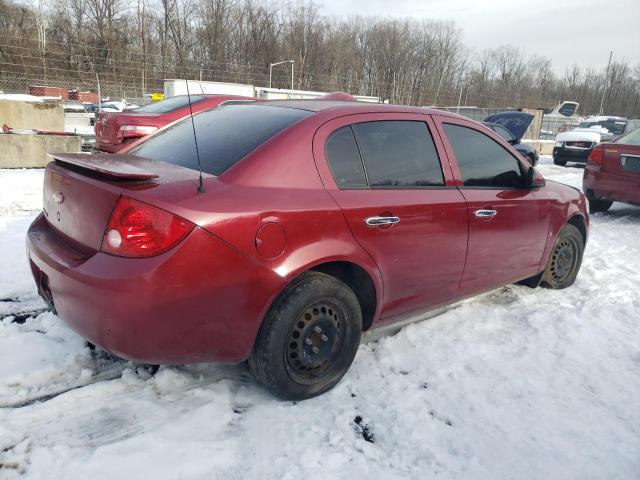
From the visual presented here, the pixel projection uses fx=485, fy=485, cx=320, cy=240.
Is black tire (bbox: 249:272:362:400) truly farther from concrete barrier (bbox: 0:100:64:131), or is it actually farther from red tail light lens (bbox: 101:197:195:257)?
concrete barrier (bbox: 0:100:64:131)

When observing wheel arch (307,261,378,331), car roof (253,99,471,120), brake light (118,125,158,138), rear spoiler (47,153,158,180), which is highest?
car roof (253,99,471,120)

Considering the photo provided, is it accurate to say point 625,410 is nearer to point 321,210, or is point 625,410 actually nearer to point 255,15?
point 321,210

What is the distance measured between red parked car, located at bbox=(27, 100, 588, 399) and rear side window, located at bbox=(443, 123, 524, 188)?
0.02 metres

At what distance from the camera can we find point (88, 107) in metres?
20.7

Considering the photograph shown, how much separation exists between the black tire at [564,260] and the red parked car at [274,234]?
1086mm

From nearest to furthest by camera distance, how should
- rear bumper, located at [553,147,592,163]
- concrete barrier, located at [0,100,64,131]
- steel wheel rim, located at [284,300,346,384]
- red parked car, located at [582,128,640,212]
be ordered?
1. steel wheel rim, located at [284,300,346,384]
2. red parked car, located at [582,128,640,212]
3. concrete barrier, located at [0,100,64,131]
4. rear bumper, located at [553,147,592,163]

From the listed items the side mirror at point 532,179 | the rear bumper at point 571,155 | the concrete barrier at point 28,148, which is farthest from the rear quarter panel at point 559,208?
the rear bumper at point 571,155

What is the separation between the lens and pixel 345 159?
2.71m

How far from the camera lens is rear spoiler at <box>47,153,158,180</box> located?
7.22 feet

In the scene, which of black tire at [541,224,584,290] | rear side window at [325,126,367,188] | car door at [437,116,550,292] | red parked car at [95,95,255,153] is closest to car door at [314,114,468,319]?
rear side window at [325,126,367,188]

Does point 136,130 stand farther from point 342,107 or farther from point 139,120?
point 342,107

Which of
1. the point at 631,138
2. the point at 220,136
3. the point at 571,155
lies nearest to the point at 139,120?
the point at 220,136

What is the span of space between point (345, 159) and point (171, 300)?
1.23 m

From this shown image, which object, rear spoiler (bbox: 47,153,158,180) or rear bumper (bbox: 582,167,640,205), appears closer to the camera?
rear spoiler (bbox: 47,153,158,180)
